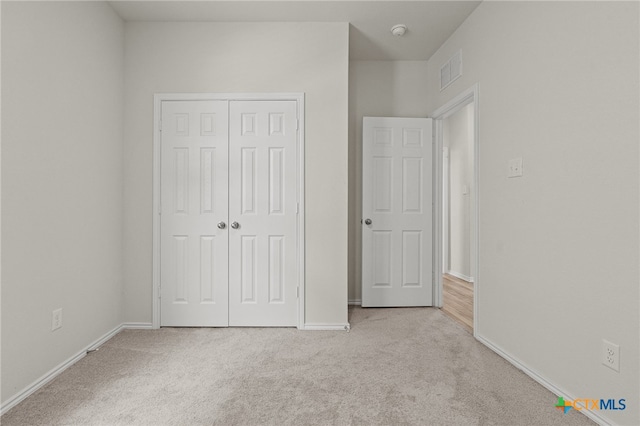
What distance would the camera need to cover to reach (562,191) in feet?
6.02

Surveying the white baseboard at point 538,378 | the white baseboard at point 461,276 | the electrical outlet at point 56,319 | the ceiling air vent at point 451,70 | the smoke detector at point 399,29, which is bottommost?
the white baseboard at point 538,378

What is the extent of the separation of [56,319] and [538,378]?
2986 mm

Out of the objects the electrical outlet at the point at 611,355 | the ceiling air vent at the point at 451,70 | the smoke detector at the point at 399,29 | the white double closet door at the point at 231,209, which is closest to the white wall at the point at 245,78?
the white double closet door at the point at 231,209

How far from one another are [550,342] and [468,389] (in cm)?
55

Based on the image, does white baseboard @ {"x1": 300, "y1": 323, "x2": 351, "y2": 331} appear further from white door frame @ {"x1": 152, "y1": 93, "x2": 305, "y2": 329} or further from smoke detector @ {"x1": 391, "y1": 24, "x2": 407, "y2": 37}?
smoke detector @ {"x1": 391, "y1": 24, "x2": 407, "y2": 37}

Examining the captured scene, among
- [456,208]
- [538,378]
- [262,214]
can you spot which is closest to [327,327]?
[262,214]

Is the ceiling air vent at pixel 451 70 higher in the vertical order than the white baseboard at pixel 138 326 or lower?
higher

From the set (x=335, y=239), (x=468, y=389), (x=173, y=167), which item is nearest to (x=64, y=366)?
(x=173, y=167)

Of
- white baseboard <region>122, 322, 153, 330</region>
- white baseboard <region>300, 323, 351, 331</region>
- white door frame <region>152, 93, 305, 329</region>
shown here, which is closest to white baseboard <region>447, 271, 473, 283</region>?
white baseboard <region>300, 323, 351, 331</region>

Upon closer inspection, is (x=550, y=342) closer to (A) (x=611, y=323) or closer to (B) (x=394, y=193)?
(A) (x=611, y=323)

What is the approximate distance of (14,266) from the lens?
1782 millimetres

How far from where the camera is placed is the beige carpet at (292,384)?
5.37ft

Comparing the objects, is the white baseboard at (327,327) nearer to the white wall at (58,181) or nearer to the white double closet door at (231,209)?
the white double closet door at (231,209)

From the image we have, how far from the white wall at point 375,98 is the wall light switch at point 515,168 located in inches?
64.2
